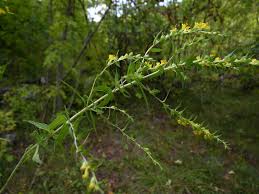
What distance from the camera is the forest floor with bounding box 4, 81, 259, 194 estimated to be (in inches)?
168

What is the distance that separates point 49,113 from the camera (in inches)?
220

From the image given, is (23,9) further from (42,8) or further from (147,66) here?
(147,66)

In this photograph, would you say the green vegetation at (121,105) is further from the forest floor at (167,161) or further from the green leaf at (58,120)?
the green leaf at (58,120)

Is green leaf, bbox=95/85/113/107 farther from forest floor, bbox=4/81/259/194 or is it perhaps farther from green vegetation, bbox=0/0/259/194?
forest floor, bbox=4/81/259/194

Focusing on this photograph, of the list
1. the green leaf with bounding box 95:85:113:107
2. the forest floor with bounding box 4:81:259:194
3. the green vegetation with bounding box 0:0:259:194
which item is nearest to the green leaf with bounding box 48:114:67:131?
the green leaf with bounding box 95:85:113:107

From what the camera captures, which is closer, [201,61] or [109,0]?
[201,61]

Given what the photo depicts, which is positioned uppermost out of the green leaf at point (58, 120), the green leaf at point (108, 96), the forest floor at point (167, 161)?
the green leaf at point (108, 96)

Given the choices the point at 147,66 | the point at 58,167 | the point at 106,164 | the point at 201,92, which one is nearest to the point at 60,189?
the point at 58,167

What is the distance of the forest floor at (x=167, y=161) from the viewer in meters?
4.27

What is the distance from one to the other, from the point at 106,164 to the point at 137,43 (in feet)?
8.65

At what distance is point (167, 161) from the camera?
486 centimetres

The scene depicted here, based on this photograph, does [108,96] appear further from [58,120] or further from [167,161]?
[167,161]

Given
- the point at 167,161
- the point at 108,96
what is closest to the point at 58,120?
the point at 108,96

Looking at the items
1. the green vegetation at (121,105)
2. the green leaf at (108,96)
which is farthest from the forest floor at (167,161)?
the green leaf at (108,96)
